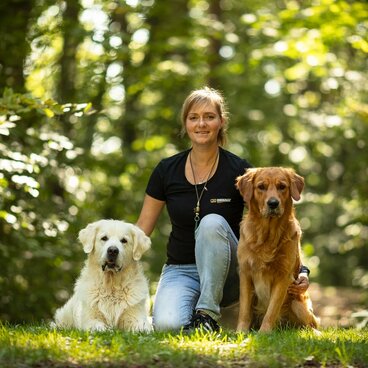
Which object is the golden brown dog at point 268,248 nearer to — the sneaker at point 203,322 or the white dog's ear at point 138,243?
the sneaker at point 203,322

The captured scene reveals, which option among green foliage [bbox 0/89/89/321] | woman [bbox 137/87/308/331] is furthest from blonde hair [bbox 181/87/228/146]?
green foliage [bbox 0/89/89/321]

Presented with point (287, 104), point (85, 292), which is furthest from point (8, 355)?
point (287, 104)

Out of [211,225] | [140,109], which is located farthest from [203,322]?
[140,109]

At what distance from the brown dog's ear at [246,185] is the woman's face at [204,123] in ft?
1.77

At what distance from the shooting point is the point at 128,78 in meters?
11.5

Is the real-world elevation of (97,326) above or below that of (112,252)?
below

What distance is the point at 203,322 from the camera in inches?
203

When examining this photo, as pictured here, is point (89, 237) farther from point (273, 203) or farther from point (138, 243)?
point (273, 203)

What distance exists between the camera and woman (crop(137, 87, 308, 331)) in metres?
5.37

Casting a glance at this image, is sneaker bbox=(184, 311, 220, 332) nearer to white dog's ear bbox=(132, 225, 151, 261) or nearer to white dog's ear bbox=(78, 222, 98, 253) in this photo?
white dog's ear bbox=(132, 225, 151, 261)

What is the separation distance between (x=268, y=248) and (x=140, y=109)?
776 centimetres

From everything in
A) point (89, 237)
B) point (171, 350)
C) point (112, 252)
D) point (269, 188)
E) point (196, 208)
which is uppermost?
point (269, 188)

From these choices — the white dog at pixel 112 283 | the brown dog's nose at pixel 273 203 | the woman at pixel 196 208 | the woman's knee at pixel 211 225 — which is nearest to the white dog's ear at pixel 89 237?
the white dog at pixel 112 283

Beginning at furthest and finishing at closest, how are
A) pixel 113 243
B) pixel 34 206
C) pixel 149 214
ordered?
pixel 34 206 < pixel 149 214 < pixel 113 243
